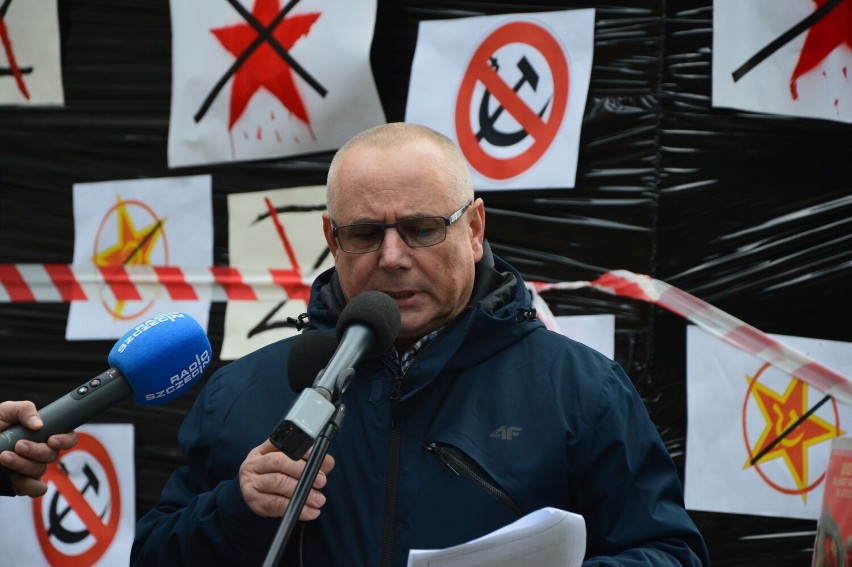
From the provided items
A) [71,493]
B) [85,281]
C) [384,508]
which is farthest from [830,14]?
[71,493]

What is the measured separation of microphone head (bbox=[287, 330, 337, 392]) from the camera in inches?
73.8

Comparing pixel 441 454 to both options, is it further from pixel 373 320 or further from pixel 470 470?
pixel 373 320

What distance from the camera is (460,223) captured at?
242cm

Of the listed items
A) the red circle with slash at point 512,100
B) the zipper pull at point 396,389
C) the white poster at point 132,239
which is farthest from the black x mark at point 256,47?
the zipper pull at point 396,389

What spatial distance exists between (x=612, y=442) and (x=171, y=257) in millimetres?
2350

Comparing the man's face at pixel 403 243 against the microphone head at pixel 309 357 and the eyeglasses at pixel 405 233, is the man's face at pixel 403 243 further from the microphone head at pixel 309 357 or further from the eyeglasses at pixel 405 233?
the microphone head at pixel 309 357

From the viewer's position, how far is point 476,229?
2.55 meters

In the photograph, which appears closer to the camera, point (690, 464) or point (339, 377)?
point (339, 377)

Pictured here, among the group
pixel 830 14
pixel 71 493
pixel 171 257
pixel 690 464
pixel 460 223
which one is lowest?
pixel 71 493

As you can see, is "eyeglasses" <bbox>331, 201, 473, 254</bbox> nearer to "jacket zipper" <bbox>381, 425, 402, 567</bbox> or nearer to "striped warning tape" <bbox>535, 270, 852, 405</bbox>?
"jacket zipper" <bbox>381, 425, 402, 567</bbox>

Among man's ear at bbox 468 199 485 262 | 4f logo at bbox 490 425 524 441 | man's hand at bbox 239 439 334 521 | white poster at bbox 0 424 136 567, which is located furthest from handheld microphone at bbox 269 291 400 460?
white poster at bbox 0 424 136 567

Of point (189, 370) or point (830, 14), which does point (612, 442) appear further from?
point (830, 14)

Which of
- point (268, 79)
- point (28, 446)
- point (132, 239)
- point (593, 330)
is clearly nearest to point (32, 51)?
point (132, 239)

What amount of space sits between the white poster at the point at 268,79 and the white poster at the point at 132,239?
15 centimetres
